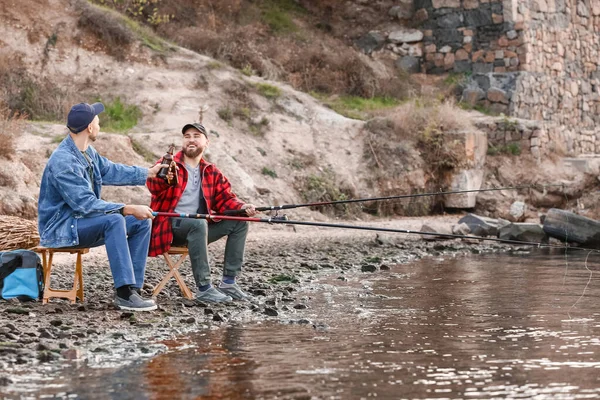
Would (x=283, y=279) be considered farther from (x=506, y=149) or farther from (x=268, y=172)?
(x=506, y=149)

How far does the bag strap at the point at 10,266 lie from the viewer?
803cm

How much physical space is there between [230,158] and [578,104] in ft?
32.8

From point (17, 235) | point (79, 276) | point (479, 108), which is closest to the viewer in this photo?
point (79, 276)

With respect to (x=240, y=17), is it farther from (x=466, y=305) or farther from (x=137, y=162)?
(x=466, y=305)

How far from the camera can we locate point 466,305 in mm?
9266

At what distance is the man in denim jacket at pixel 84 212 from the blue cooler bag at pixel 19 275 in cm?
34

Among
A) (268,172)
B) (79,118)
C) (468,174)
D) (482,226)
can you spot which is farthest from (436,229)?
(79,118)

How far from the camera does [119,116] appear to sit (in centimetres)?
1683

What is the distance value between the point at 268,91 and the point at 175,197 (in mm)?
10506

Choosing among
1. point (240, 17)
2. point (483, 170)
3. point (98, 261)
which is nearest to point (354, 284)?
point (98, 261)

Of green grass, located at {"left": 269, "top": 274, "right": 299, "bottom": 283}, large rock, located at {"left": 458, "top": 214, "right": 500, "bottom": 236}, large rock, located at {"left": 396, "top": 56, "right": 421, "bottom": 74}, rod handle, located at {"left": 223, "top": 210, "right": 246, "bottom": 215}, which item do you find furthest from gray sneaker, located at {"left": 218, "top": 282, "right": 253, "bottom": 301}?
large rock, located at {"left": 396, "top": 56, "right": 421, "bottom": 74}

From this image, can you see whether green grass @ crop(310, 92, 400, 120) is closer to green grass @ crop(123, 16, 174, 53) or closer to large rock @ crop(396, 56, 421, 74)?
large rock @ crop(396, 56, 421, 74)

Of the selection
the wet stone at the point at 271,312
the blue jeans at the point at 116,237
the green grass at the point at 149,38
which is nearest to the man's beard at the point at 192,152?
the blue jeans at the point at 116,237

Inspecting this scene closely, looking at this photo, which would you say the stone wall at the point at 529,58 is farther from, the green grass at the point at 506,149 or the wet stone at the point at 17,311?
the wet stone at the point at 17,311
